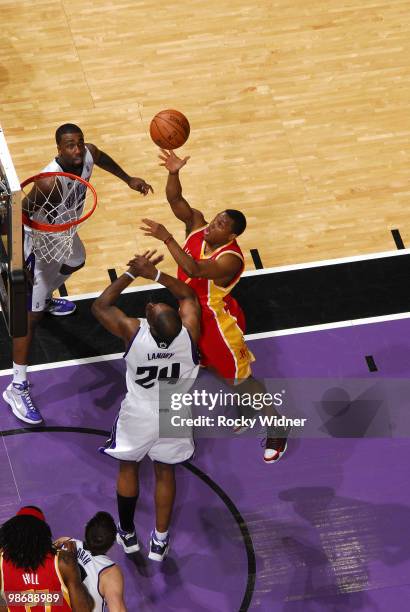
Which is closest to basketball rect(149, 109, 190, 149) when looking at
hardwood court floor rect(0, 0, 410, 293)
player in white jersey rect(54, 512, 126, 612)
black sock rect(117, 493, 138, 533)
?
hardwood court floor rect(0, 0, 410, 293)

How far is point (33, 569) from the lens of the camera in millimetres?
5215

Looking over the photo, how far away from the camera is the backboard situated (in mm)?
5523

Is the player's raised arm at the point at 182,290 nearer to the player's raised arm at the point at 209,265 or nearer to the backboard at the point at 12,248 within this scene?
the player's raised arm at the point at 209,265

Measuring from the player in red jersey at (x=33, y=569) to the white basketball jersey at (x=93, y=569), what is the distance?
0.17m

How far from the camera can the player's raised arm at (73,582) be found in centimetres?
530

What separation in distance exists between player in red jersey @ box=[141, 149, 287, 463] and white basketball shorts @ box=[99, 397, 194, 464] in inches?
35.9

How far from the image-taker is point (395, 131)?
9172 mm

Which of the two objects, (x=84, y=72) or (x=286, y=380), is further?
(x=84, y=72)

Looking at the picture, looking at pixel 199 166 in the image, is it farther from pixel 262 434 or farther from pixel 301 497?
pixel 301 497

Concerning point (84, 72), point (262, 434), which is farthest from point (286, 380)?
point (84, 72)

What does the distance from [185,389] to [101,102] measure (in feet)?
12.8

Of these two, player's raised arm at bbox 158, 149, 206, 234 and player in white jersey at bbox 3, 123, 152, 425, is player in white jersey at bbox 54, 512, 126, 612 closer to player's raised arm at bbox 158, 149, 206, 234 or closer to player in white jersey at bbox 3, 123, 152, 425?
player in white jersey at bbox 3, 123, 152, 425

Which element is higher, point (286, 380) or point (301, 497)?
point (286, 380)

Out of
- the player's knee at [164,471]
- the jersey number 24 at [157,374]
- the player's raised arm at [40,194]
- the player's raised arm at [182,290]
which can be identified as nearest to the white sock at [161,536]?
the player's knee at [164,471]
